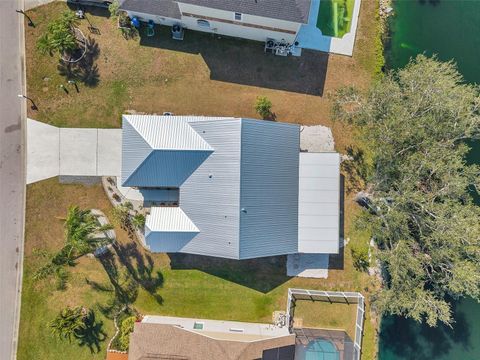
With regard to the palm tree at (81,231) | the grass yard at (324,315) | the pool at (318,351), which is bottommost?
the pool at (318,351)

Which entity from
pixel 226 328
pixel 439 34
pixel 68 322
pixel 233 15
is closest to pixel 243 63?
pixel 233 15

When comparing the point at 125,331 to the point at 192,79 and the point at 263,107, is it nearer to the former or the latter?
the point at 263,107

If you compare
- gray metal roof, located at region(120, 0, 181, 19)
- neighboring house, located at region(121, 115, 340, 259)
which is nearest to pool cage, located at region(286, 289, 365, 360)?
neighboring house, located at region(121, 115, 340, 259)

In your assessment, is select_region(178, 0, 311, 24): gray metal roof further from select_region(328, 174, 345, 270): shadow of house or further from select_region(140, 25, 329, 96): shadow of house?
select_region(328, 174, 345, 270): shadow of house

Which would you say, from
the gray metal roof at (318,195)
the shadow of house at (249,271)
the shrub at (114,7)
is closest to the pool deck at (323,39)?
the gray metal roof at (318,195)

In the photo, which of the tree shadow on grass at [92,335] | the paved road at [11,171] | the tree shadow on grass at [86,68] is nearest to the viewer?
the tree shadow on grass at [92,335]

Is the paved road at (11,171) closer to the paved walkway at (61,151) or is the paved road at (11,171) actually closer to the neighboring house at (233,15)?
the paved walkway at (61,151)
